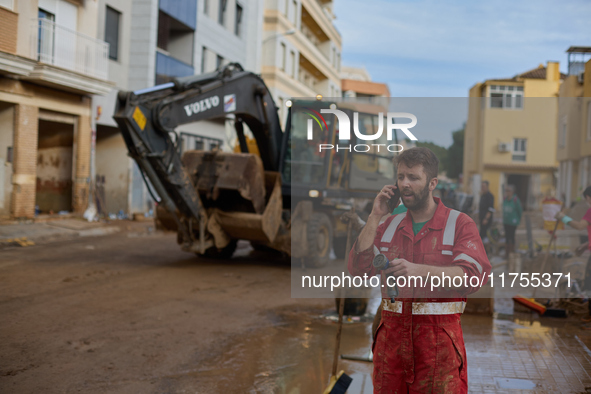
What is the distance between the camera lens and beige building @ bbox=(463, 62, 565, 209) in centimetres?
396

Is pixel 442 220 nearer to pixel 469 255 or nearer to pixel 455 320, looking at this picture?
pixel 469 255

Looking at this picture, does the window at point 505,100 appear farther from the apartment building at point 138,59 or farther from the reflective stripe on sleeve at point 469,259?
the apartment building at point 138,59

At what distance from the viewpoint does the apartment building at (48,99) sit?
596 inches

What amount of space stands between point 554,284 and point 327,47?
44.6 meters

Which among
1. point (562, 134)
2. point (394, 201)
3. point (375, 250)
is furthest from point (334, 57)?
point (375, 250)

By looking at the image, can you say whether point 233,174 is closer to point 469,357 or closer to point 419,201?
point 469,357

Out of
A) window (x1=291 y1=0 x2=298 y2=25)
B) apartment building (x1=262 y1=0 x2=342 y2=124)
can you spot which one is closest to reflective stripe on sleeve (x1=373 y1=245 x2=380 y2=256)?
apartment building (x1=262 y1=0 x2=342 y2=124)

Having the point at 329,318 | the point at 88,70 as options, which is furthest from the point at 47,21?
the point at 329,318

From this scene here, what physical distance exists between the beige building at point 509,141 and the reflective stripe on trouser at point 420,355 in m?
1.19

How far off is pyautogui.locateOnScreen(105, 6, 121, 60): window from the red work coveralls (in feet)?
61.6

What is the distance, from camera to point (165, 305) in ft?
24.6

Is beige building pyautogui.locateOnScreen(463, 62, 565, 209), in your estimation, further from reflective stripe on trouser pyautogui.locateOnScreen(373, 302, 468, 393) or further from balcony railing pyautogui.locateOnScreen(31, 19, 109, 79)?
balcony railing pyautogui.locateOnScreen(31, 19, 109, 79)

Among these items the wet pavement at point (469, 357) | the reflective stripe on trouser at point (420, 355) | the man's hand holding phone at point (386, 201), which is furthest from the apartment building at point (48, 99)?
the reflective stripe on trouser at point (420, 355)

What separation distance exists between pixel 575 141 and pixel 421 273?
442 centimetres
